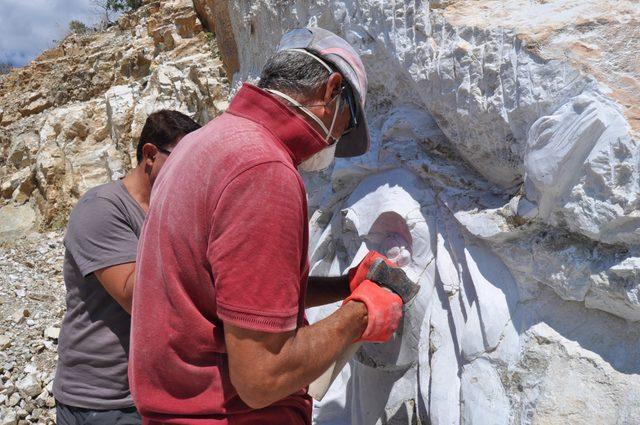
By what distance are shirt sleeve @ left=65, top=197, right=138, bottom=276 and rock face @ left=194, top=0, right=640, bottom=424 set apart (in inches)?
33.0

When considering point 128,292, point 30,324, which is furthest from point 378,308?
point 30,324

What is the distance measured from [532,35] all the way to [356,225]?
35.4 inches

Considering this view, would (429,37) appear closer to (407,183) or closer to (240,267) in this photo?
(407,183)

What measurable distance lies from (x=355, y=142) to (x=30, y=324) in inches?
158

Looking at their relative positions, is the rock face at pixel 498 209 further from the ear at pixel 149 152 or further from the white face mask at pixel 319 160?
the ear at pixel 149 152

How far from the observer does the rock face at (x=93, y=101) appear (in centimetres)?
557

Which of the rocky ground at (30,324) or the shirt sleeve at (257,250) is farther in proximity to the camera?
the rocky ground at (30,324)

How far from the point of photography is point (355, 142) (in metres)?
1.72

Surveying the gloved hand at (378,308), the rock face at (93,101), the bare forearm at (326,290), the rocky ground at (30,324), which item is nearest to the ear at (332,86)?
the gloved hand at (378,308)

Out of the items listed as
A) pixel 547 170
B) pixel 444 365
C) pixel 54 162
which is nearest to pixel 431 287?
pixel 444 365

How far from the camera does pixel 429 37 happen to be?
6.81 ft

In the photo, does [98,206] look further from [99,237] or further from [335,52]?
[335,52]

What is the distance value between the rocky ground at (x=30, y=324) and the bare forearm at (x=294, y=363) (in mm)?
3318

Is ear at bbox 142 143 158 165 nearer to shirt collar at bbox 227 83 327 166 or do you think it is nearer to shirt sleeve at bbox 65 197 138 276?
shirt sleeve at bbox 65 197 138 276
